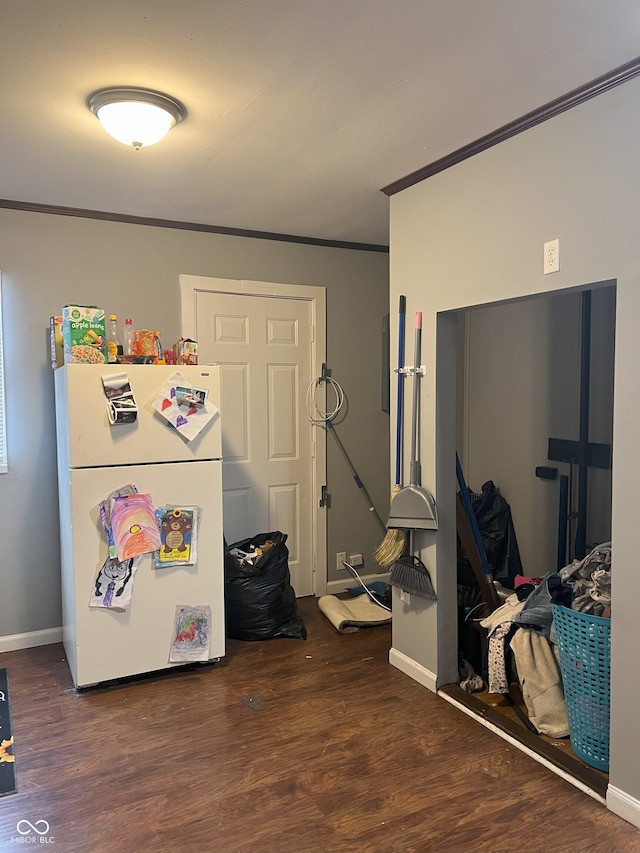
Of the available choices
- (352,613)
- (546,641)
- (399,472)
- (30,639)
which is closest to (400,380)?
(399,472)

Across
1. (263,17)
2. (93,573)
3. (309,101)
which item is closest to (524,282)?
(309,101)

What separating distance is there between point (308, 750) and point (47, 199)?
2845 millimetres

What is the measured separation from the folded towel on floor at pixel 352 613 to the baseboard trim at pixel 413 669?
40 centimetres

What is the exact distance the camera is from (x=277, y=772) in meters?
2.31

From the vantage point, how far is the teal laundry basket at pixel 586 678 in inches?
86.0

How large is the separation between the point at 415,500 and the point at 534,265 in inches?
44.8

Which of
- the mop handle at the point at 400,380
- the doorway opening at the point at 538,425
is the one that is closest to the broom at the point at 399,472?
the mop handle at the point at 400,380

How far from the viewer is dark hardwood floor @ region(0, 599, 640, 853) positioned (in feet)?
6.50

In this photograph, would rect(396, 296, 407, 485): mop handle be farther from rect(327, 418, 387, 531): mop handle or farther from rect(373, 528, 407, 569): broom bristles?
rect(327, 418, 387, 531): mop handle

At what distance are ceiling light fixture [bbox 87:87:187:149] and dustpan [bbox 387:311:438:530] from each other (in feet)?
4.30

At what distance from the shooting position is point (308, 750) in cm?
245

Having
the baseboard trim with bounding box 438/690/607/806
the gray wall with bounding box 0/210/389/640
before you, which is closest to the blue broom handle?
the baseboard trim with bounding box 438/690/607/806

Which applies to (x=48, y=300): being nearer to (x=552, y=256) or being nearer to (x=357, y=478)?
(x=357, y=478)

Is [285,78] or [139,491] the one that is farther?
[139,491]
